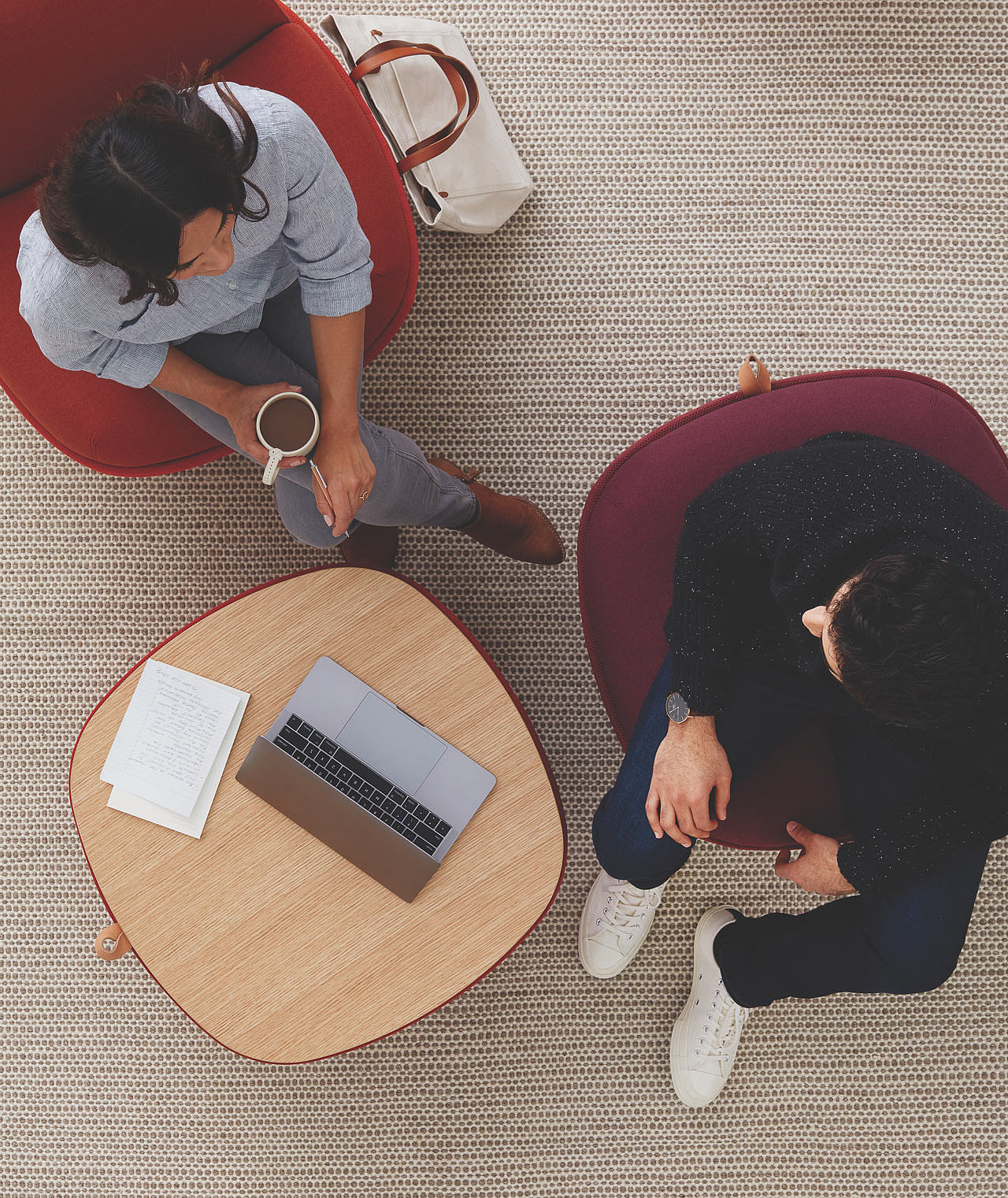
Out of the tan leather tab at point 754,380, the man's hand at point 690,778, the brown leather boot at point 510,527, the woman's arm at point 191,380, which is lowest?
the man's hand at point 690,778

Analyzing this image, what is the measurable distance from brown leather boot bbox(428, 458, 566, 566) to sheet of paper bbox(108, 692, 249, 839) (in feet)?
1.96

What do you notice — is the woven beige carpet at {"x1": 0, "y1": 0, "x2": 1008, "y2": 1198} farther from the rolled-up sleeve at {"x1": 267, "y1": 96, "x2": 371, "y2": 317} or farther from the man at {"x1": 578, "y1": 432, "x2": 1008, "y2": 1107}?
the rolled-up sleeve at {"x1": 267, "y1": 96, "x2": 371, "y2": 317}

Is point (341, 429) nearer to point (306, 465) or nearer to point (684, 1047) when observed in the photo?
point (306, 465)

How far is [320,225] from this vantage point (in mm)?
1131

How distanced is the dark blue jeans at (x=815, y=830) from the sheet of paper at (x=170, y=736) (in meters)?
0.64

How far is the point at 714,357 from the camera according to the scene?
1.73 metres

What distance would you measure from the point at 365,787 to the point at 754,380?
2.90 feet

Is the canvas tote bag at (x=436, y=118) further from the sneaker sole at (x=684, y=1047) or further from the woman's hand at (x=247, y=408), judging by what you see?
the sneaker sole at (x=684, y=1047)

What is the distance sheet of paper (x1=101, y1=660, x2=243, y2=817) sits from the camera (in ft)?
4.36

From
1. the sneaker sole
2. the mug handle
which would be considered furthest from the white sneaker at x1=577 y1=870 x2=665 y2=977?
the mug handle

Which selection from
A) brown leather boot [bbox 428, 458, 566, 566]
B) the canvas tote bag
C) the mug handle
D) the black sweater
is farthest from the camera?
brown leather boot [bbox 428, 458, 566, 566]

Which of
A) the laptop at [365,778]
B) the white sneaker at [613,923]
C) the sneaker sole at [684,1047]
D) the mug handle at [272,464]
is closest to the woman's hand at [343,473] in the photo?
the mug handle at [272,464]

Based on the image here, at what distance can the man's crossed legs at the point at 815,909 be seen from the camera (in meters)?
1.27

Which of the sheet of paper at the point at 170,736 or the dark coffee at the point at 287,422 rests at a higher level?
the dark coffee at the point at 287,422
